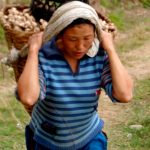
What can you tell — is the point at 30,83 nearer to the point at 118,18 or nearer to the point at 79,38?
the point at 79,38

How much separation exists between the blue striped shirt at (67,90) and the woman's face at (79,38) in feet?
0.49

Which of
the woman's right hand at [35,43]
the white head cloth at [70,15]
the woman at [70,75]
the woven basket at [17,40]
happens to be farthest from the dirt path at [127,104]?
the white head cloth at [70,15]

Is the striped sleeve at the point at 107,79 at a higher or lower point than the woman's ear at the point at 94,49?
lower

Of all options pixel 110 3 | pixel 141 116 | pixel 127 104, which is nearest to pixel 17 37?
pixel 141 116

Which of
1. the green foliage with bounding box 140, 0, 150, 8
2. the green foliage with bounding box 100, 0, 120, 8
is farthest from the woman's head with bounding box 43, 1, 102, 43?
the green foliage with bounding box 140, 0, 150, 8

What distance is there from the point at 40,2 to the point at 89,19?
1166 mm

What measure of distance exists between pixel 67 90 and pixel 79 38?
0.30 m

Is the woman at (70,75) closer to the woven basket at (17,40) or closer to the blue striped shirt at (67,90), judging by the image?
the blue striped shirt at (67,90)

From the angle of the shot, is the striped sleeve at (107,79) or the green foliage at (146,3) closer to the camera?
the striped sleeve at (107,79)

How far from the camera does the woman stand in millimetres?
2783

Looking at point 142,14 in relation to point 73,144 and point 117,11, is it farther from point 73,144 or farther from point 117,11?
point 73,144

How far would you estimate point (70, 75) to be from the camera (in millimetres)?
2932

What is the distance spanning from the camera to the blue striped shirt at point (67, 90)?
2.92 meters

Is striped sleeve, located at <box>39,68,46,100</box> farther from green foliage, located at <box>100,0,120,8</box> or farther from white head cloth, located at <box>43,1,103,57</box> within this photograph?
green foliage, located at <box>100,0,120,8</box>
